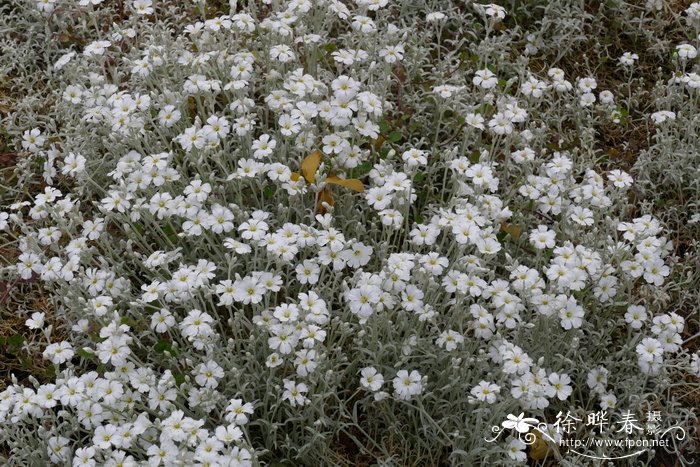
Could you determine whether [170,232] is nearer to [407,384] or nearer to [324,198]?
[324,198]

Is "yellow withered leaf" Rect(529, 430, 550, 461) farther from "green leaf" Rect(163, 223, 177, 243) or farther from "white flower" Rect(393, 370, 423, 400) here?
"green leaf" Rect(163, 223, 177, 243)

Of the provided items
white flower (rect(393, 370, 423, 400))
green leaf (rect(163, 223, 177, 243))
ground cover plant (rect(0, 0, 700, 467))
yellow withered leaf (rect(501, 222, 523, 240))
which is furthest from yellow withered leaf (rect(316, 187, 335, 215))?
white flower (rect(393, 370, 423, 400))

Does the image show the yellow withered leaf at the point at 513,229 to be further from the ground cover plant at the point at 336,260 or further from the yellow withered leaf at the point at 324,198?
the yellow withered leaf at the point at 324,198

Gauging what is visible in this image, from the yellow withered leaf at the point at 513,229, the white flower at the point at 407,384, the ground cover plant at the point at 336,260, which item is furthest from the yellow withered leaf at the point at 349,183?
the white flower at the point at 407,384

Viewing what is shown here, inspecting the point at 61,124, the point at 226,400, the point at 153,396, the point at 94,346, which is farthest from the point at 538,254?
the point at 61,124

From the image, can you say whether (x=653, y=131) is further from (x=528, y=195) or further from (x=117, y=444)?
(x=117, y=444)

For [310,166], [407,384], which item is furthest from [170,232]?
[407,384]
